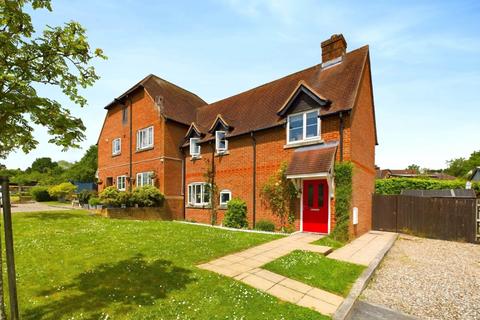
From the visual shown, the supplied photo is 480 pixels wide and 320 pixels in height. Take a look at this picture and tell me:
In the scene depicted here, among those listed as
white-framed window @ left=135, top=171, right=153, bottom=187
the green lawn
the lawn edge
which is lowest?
the lawn edge

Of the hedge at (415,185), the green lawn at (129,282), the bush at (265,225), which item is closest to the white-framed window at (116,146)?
the green lawn at (129,282)

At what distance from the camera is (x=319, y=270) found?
6945 mm

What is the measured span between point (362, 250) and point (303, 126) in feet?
21.0

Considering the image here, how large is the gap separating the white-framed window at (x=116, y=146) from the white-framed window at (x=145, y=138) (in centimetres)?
328

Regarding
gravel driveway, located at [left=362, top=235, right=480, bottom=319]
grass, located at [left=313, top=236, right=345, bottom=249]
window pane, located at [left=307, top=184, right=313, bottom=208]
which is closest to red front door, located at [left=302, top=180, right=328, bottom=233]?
window pane, located at [left=307, top=184, right=313, bottom=208]

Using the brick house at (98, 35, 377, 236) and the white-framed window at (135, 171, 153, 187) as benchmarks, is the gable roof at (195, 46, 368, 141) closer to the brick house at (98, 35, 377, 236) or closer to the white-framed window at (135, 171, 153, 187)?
the brick house at (98, 35, 377, 236)

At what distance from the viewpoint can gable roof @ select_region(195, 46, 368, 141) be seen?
40.8 feet

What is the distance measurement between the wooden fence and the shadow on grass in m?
13.0

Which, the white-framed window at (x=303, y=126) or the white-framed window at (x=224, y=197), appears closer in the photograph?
the white-framed window at (x=303, y=126)

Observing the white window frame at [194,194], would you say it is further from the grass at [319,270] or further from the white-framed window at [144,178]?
the grass at [319,270]

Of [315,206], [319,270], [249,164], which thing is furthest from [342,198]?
[249,164]

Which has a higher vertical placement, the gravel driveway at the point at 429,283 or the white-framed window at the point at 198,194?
the white-framed window at the point at 198,194

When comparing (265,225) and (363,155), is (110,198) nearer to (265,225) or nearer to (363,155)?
(265,225)

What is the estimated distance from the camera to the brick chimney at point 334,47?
586 inches
